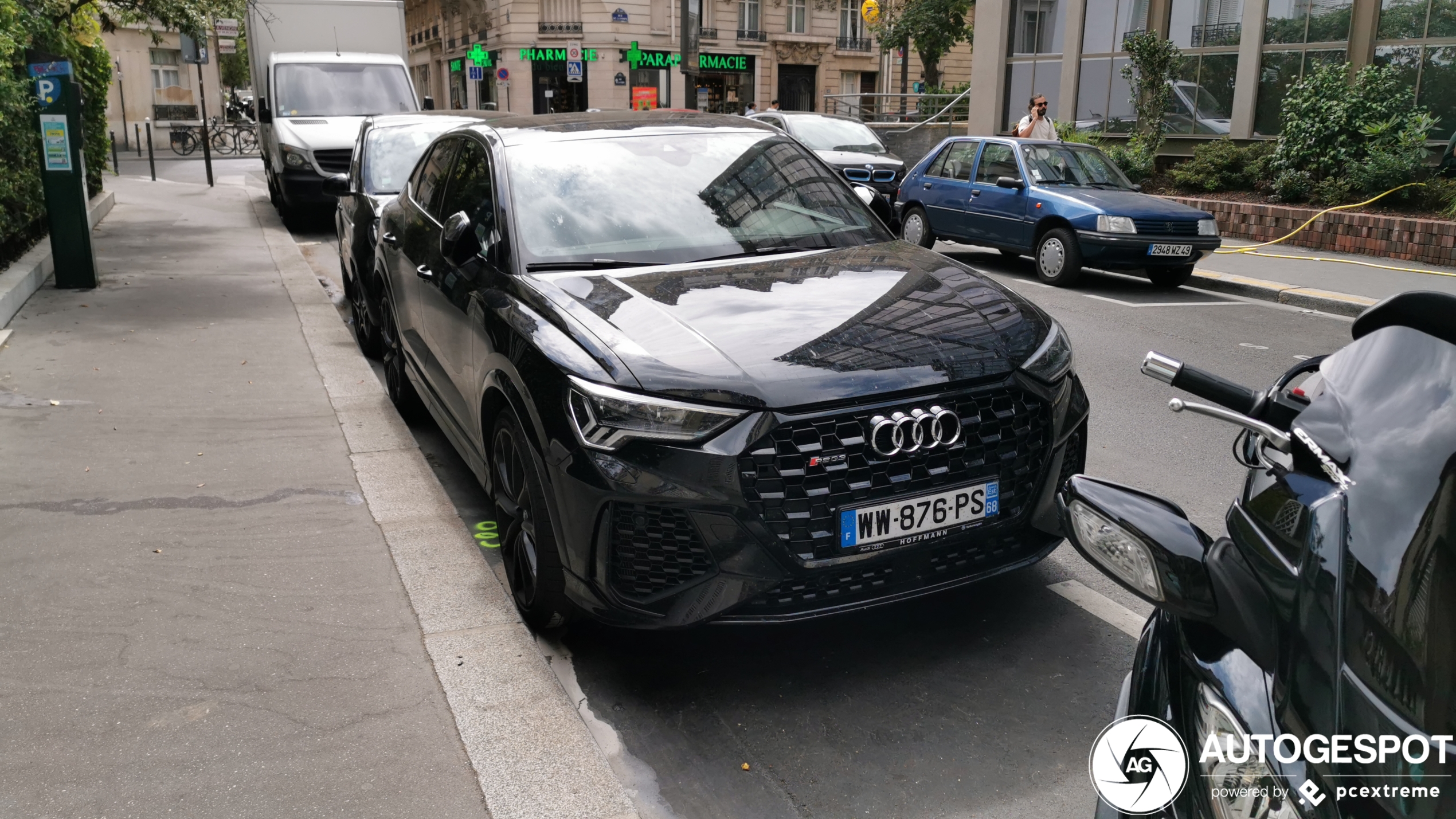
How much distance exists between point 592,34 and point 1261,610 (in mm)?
54161

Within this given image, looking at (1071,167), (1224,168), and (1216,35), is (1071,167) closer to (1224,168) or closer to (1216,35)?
(1224,168)

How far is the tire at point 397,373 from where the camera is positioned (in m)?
6.57

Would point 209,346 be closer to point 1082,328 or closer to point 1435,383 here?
point 1082,328

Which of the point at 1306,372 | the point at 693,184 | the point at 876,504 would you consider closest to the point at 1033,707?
the point at 876,504

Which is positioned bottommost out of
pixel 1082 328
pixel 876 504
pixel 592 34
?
pixel 1082 328

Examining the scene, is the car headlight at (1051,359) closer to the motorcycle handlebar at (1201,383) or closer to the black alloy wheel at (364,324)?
the motorcycle handlebar at (1201,383)

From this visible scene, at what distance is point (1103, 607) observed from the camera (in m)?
4.20

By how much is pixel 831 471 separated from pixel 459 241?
6.82ft

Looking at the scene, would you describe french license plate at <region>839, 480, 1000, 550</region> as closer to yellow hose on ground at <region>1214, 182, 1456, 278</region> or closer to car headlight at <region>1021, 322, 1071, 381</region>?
car headlight at <region>1021, 322, 1071, 381</region>

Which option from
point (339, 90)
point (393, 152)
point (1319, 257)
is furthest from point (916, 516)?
point (339, 90)

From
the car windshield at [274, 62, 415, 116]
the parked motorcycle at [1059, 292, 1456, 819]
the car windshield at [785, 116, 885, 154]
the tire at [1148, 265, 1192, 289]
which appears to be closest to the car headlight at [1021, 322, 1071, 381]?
the parked motorcycle at [1059, 292, 1456, 819]

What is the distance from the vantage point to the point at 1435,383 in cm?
154

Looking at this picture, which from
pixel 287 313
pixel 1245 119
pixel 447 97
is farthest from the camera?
pixel 447 97

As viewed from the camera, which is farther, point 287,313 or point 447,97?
point 447,97
